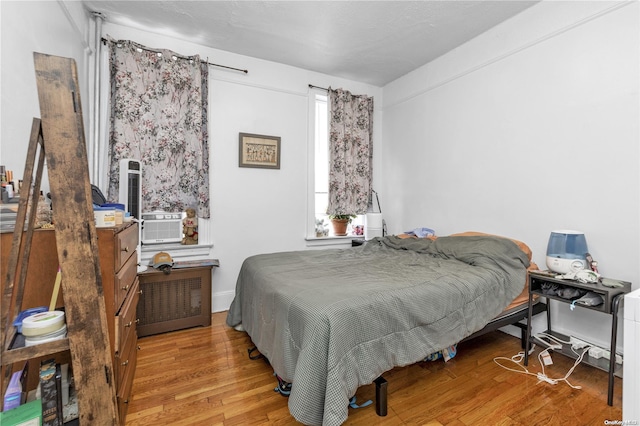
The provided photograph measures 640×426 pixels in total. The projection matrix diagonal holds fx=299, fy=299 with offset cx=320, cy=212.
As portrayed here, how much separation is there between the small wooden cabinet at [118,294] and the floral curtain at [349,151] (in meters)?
2.60

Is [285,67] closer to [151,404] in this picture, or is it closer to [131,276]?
[131,276]

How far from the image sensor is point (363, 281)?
1.90 meters

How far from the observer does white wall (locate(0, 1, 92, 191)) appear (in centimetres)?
139

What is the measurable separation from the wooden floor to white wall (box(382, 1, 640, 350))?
72cm

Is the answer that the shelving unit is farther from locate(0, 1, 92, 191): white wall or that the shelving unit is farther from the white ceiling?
locate(0, 1, 92, 191): white wall

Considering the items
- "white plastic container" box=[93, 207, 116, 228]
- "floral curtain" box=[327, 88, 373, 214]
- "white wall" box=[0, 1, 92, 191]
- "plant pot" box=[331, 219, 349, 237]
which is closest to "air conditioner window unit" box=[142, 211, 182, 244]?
"white wall" box=[0, 1, 92, 191]

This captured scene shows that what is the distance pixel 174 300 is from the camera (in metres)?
2.74

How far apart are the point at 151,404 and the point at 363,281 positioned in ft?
4.68

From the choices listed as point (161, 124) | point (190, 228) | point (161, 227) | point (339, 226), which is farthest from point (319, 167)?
point (161, 227)

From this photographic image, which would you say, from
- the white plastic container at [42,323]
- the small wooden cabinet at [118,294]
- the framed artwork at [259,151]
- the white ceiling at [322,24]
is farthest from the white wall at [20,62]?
the framed artwork at [259,151]

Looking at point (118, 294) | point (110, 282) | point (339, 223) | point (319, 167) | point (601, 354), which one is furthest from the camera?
point (339, 223)

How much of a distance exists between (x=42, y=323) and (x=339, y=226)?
3273 millimetres

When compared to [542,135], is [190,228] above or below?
below

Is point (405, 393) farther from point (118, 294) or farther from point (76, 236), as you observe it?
point (76, 236)
